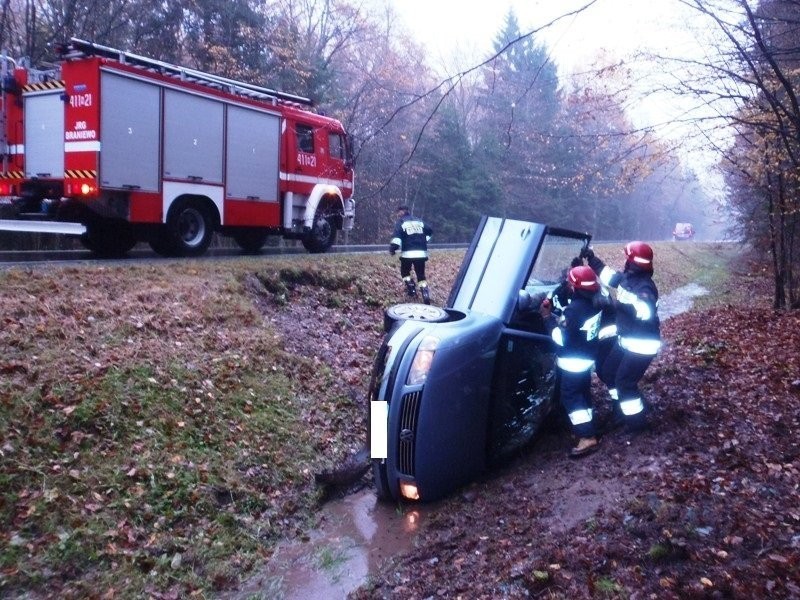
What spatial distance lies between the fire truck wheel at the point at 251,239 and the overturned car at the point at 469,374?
9.45 meters

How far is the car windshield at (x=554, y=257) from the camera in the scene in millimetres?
6078

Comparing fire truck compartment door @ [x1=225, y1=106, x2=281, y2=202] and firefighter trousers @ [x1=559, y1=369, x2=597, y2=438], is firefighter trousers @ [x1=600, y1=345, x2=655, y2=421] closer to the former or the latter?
firefighter trousers @ [x1=559, y1=369, x2=597, y2=438]

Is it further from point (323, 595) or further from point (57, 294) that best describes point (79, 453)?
point (57, 294)

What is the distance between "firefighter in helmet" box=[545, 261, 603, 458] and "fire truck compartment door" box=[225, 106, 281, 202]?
931 cm

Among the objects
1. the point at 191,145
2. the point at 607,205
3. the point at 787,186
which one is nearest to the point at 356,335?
the point at 191,145

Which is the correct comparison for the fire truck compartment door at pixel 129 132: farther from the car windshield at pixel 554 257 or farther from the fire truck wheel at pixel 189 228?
the car windshield at pixel 554 257

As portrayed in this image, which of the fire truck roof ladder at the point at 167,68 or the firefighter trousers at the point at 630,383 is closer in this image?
the firefighter trousers at the point at 630,383

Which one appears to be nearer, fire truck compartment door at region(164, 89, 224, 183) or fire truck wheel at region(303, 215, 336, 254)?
fire truck compartment door at region(164, 89, 224, 183)

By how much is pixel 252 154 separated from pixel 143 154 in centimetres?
253

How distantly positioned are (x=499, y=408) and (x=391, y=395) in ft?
3.06

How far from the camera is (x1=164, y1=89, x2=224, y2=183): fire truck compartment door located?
1219 centimetres

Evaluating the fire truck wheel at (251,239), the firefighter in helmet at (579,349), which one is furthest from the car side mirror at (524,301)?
the fire truck wheel at (251,239)

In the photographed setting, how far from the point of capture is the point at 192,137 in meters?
12.6

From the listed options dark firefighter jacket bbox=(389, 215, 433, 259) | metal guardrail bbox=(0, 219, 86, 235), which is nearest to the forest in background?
dark firefighter jacket bbox=(389, 215, 433, 259)
